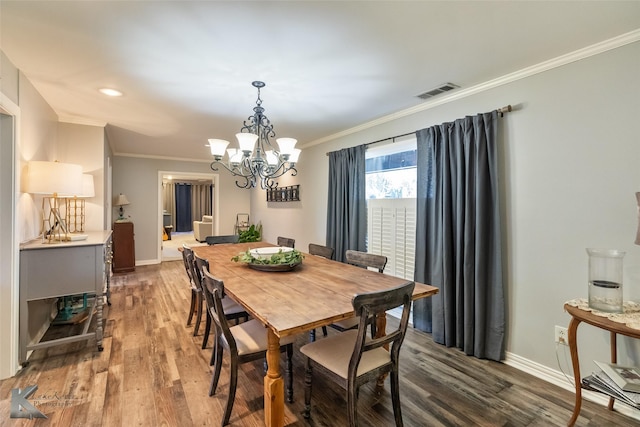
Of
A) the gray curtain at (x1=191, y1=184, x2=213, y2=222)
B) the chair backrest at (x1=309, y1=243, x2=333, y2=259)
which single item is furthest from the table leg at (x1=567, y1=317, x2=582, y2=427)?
the gray curtain at (x1=191, y1=184, x2=213, y2=222)

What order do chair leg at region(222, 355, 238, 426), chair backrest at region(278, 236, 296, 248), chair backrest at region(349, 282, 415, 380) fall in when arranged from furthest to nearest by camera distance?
chair backrest at region(278, 236, 296, 248), chair leg at region(222, 355, 238, 426), chair backrest at region(349, 282, 415, 380)

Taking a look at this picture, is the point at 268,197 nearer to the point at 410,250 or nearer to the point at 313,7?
the point at 410,250

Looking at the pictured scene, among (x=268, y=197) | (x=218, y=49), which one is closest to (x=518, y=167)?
(x=218, y=49)

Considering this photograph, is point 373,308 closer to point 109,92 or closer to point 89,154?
point 109,92

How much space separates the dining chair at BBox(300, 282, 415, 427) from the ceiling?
1527 mm

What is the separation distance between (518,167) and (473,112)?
64cm

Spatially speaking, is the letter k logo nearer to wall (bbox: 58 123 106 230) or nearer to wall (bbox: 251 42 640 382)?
wall (bbox: 58 123 106 230)

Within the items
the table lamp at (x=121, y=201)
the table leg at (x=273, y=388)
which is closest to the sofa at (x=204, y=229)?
the table lamp at (x=121, y=201)

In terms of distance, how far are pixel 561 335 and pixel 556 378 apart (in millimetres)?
323

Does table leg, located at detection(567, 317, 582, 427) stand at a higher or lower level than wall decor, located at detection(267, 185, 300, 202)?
lower

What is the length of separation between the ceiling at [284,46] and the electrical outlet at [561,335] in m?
1.95

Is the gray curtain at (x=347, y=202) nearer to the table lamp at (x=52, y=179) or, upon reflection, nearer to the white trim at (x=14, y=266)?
the table lamp at (x=52, y=179)

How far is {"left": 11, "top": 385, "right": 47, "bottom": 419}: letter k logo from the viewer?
69.5 inches

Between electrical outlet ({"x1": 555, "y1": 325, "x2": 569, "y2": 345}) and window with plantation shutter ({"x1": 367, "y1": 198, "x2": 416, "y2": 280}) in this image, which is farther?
window with plantation shutter ({"x1": 367, "y1": 198, "x2": 416, "y2": 280})
